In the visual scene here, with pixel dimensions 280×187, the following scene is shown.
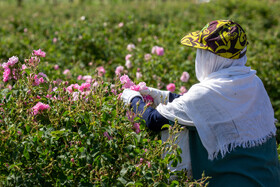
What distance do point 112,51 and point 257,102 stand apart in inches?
128

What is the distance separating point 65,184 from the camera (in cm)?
184

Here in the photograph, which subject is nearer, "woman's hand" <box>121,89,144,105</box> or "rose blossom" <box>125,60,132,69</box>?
"woman's hand" <box>121,89,144,105</box>

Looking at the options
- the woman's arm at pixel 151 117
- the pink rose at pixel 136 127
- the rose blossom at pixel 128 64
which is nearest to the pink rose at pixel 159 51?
the rose blossom at pixel 128 64

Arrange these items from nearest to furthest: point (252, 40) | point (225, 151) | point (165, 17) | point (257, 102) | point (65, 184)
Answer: point (65, 184) < point (225, 151) < point (257, 102) < point (252, 40) < point (165, 17)

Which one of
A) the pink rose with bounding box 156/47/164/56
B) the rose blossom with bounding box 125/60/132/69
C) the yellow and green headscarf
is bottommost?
the rose blossom with bounding box 125/60/132/69

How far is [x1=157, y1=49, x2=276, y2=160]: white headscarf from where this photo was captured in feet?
6.57

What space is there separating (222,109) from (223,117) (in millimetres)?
45

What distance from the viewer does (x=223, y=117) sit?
6.63 feet

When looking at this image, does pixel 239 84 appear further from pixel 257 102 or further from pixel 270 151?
pixel 270 151

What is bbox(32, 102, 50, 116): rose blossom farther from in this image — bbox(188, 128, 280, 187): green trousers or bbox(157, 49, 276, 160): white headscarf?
bbox(188, 128, 280, 187): green trousers

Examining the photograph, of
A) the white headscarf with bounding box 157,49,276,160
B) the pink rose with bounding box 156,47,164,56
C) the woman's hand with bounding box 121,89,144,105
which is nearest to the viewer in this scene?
the white headscarf with bounding box 157,49,276,160

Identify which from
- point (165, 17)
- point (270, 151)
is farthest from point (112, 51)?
point (165, 17)

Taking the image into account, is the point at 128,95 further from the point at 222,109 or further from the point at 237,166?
the point at 237,166

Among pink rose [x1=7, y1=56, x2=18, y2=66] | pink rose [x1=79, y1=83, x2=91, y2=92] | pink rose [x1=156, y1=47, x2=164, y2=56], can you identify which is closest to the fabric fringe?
pink rose [x1=79, y1=83, x2=91, y2=92]
